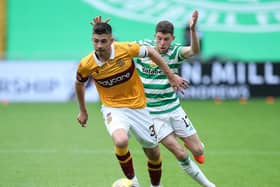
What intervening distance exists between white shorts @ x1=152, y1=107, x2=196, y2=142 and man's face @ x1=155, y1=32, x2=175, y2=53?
2.25 feet

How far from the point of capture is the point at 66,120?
14906 mm

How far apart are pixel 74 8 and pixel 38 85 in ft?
10.8

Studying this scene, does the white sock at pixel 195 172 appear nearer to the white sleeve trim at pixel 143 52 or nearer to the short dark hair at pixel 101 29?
the white sleeve trim at pixel 143 52

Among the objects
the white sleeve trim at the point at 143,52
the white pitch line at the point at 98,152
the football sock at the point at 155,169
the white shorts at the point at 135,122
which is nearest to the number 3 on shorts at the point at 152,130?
the white shorts at the point at 135,122

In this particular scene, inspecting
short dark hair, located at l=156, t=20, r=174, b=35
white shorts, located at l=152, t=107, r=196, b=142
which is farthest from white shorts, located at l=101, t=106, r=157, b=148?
short dark hair, located at l=156, t=20, r=174, b=35

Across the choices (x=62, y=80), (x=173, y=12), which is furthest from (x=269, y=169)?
(x=173, y=12)

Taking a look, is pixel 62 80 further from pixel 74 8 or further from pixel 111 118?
pixel 111 118

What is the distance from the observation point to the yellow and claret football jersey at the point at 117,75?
24.3 feet

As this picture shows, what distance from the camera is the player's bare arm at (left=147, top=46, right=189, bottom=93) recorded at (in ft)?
23.4

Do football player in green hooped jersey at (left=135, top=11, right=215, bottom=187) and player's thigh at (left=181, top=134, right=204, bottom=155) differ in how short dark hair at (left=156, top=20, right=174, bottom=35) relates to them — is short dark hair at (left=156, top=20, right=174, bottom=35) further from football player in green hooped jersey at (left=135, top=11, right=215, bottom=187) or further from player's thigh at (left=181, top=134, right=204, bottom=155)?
player's thigh at (left=181, top=134, right=204, bottom=155)

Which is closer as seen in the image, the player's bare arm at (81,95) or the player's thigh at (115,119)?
the player's thigh at (115,119)

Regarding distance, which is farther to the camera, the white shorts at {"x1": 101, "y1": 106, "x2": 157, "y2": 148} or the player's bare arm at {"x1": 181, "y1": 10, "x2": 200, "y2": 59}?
the player's bare arm at {"x1": 181, "y1": 10, "x2": 200, "y2": 59}

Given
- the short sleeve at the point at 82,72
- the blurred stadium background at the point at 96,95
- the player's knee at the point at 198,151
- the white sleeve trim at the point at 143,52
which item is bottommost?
the blurred stadium background at the point at 96,95

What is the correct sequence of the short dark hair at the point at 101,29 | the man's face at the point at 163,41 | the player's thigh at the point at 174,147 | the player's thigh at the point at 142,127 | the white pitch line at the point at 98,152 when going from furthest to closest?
the white pitch line at the point at 98,152, the man's face at the point at 163,41, the player's thigh at the point at 174,147, the player's thigh at the point at 142,127, the short dark hair at the point at 101,29
